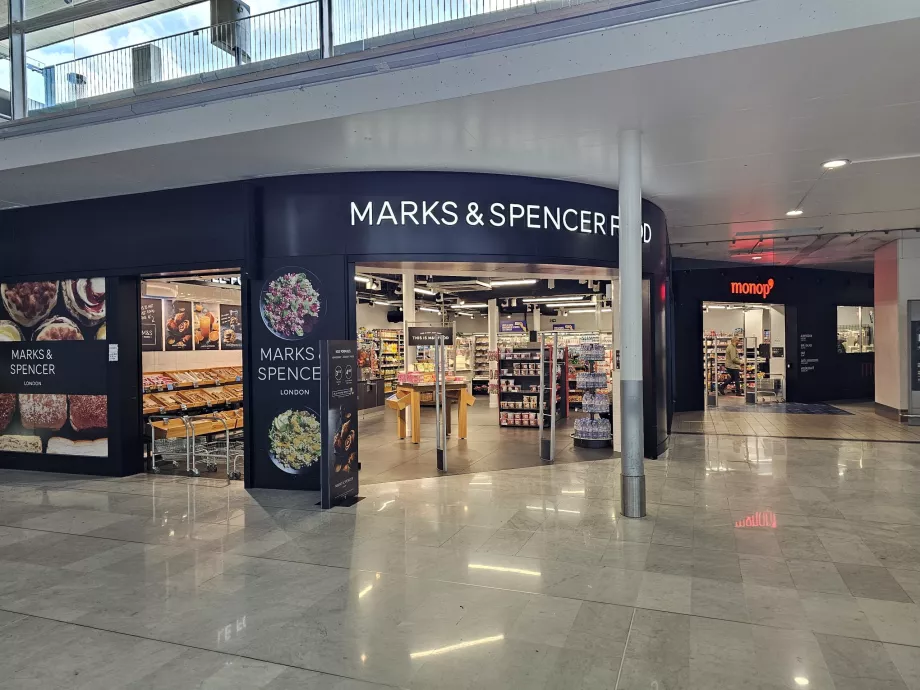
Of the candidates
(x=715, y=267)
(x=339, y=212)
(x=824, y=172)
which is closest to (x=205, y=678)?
(x=339, y=212)

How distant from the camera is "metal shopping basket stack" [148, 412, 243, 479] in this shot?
7449 millimetres

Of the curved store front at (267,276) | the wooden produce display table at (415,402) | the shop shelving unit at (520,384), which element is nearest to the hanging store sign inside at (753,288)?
the shop shelving unit at (520,384)

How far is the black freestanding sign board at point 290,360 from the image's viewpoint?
6.36 meters

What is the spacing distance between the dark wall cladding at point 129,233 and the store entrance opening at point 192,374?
19.9 inches

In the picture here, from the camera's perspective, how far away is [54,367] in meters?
7.54

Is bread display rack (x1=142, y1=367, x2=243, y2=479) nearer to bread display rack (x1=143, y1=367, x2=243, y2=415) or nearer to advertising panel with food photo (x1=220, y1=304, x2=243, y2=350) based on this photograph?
bread display rack (x1=143, y1=367, x2=243, y2=415)

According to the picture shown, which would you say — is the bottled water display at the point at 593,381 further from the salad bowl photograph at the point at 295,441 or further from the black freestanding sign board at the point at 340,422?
the salad bowl photograph at the point at 295,441

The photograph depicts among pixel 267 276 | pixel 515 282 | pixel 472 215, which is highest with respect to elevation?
pixel 515 282

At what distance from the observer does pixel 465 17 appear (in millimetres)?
4973

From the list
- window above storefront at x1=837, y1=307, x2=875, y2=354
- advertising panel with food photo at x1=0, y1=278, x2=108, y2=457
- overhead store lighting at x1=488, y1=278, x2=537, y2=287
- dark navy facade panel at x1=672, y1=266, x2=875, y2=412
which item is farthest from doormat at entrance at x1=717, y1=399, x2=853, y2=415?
advertising panel with food photo at x1=0, y1=278, x2=108, y2=457

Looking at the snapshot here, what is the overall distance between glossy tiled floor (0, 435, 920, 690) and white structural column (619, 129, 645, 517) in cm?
34

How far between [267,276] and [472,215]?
228cm

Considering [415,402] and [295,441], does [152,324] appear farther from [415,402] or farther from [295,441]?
[415,402]

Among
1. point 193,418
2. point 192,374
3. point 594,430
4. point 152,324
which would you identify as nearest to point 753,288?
point 594,430
